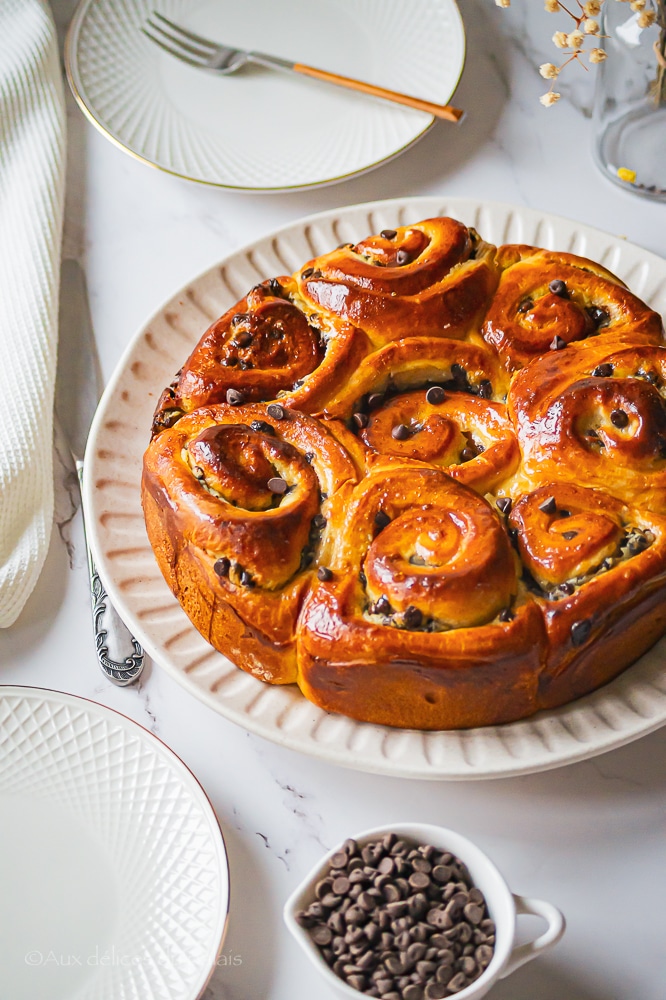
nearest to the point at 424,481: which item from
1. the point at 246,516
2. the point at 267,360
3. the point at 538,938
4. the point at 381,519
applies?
the point at 381,519

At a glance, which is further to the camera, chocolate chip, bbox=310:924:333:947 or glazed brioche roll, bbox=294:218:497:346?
glazed brioche roll, bbox=294:218:497:346

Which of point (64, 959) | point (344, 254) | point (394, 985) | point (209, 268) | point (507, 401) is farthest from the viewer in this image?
point (209, 268)

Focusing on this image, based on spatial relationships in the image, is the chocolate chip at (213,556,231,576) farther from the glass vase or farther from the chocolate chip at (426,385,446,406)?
the glass vase

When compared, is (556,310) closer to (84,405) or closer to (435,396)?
(435,396)

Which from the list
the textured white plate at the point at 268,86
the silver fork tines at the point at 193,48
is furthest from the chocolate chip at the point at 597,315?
the silver fork tines at the point at 193,48

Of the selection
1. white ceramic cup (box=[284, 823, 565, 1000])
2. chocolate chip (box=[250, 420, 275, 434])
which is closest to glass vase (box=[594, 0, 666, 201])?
chocolate chip (box=[250, 420, 275, 434])

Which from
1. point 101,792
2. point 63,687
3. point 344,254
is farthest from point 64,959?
point 344,254

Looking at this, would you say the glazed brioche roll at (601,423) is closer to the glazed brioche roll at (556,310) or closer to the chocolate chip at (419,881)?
the glazed brioche roll at (556,310)

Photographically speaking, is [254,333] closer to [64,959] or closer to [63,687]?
[63,687]
